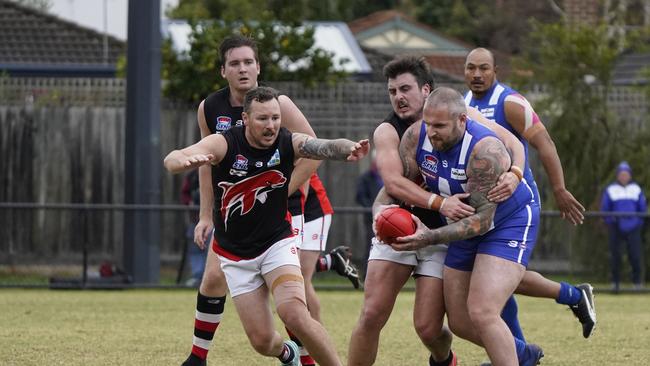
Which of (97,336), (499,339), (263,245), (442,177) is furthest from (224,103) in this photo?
(97,336)

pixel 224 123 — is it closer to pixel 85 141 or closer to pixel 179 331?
pixel 179 331

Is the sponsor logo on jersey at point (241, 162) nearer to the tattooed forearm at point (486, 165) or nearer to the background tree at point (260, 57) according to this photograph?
the tattooed forearm at point (486, 165)

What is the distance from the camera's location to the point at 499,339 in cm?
750

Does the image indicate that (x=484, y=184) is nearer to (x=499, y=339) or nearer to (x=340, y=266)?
(x=499, y=339)

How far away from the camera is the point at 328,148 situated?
765 cm

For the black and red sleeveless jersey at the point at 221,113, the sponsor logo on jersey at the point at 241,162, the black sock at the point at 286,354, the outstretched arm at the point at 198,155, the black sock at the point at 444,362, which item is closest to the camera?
the outstretched arm at the point at 198,155

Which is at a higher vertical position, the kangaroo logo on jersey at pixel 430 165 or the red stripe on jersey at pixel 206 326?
the kangaroo logo on jersey at pixel 430 165

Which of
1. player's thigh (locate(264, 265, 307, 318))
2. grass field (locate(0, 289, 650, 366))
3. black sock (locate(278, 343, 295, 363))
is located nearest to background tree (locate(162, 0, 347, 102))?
grass field (locate(0, 289, 650, 366))

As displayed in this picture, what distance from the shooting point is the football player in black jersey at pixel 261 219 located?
25.5ft

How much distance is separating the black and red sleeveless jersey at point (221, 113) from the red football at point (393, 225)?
4.66 ft

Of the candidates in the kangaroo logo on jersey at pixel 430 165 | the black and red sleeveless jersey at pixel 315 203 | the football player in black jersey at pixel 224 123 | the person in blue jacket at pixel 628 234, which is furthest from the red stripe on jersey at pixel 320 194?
the person in blue jacket at pixel 628 234

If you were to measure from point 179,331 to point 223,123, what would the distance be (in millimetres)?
3695

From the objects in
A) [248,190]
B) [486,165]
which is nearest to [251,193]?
[248,190]

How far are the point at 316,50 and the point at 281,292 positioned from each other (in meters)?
13.2
